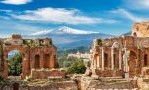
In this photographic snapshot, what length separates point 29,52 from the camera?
59.2m

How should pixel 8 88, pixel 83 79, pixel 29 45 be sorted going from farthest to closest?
pixel 29 45
pixel 83 79
pixel 8 88

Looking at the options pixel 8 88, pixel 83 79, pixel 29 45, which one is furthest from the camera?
pixel 29 45

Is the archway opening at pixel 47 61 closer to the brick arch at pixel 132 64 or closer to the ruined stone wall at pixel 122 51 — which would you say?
the ruined stone wall at pixel 122 51

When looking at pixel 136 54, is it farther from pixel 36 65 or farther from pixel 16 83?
pixel 16 83

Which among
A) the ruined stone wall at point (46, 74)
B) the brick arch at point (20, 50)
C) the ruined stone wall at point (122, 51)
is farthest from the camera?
the ruined stone wall at point (122, 51)

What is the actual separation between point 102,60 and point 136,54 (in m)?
4.12

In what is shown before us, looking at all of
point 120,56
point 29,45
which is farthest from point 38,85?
point 120,56

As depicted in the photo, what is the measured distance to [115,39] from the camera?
62812 millimetres

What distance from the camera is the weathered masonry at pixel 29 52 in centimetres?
5875

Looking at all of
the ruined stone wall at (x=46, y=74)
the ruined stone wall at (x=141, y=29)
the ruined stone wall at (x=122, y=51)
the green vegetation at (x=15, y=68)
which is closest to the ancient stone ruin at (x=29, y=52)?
the ruined stone wall at (x=46, y=74)

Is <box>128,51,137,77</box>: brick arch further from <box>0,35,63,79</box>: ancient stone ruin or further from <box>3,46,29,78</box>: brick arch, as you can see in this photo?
<box>3,46,29,78</box>: brick arch

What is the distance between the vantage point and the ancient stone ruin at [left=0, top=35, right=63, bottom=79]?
5872 centimetres

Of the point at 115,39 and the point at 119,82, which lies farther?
the point at 115,39

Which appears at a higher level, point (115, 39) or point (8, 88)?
point (115, 39)
